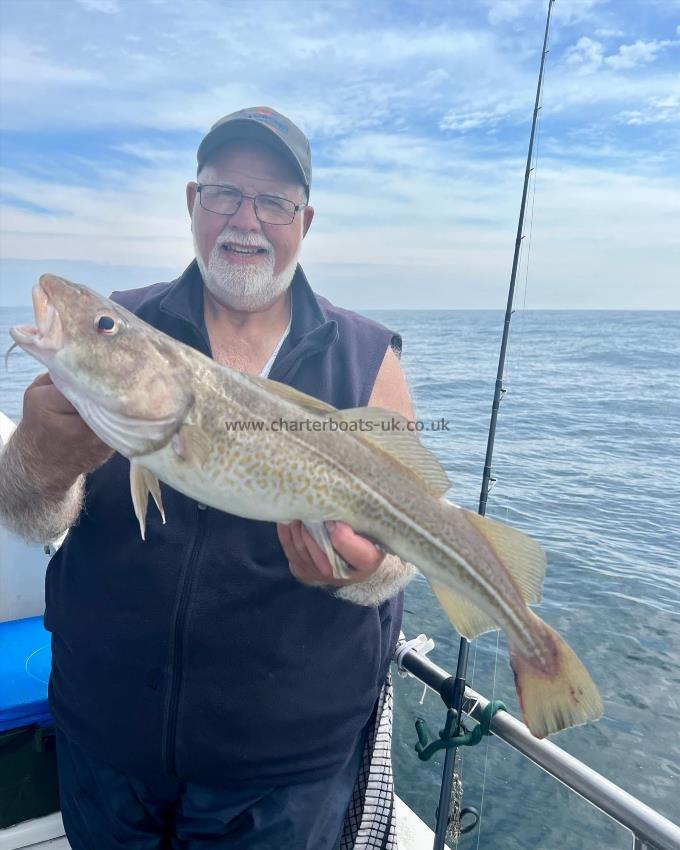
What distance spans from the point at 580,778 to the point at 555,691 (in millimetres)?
648

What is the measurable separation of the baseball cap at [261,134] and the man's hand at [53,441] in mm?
1526

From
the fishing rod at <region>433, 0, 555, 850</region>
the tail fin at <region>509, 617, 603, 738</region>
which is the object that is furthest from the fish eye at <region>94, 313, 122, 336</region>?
the fishing rod at <region>433, 0, 555, 850</region>

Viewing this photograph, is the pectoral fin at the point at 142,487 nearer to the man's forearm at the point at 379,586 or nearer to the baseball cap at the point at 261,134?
the man's forearm at the point at 379,586

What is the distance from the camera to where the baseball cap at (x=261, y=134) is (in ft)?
10.5

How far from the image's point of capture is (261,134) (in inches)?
126

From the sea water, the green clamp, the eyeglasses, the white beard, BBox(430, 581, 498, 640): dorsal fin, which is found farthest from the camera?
the sea water

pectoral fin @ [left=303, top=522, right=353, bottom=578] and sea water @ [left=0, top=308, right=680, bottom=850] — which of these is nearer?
pectoral fin @ [left=303, top=522, right=353, bottom=578]

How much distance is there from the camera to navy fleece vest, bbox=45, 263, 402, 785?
263 centimetres

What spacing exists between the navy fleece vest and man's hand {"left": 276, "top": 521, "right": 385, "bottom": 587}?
25 cm

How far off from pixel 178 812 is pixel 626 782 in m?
5.04

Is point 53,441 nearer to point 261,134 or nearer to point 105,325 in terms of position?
point 105,325

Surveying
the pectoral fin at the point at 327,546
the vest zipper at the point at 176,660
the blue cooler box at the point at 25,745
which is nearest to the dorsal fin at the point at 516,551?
the pectoral fin at the point at 327,546

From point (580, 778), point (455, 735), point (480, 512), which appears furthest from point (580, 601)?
point (580, 778)

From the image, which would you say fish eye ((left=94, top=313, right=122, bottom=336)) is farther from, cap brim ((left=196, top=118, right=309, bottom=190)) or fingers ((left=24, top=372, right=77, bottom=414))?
cap brim ((left=196, top=118, right=309, bottom=190))
